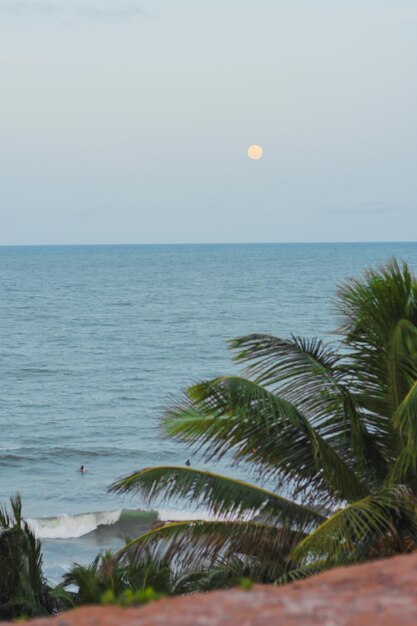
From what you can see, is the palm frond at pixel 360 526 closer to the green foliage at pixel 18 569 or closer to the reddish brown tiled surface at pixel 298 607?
the reddish brown tiled surface at pixel 298 607

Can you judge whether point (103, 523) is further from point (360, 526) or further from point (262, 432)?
point (360, 526)

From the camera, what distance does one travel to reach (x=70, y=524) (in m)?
31.7

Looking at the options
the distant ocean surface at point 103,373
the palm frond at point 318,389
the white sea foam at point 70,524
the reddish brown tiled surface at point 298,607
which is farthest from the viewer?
the distant ocean surface at point 103,373

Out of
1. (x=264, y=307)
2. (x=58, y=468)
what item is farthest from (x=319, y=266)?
(x=58, y=468)

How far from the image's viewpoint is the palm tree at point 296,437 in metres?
9.62

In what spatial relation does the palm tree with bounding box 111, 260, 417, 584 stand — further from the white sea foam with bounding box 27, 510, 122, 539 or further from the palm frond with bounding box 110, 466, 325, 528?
the white sea foam with bounding box 27, 510, 122, 539

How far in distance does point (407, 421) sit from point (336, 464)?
1111 millimetres

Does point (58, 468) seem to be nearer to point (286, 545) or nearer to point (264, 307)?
A: point (286, 545)

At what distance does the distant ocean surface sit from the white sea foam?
42 millimetres

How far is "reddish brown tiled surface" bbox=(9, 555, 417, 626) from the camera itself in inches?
196

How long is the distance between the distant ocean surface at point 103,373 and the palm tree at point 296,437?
3.04 feet

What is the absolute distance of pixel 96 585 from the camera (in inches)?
440

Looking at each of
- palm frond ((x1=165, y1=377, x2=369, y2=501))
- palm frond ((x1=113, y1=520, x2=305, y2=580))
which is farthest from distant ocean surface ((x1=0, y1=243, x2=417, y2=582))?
palm frond ((x1=113, y1=520, x2=305, y2=580))

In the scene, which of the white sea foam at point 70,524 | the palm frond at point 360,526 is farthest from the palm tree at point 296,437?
the white sea foam at point 70,524
